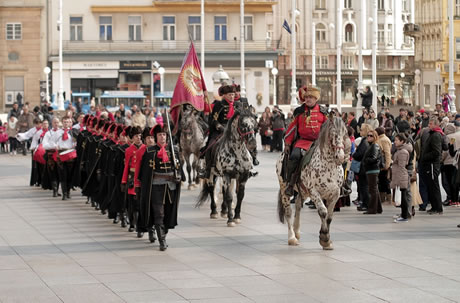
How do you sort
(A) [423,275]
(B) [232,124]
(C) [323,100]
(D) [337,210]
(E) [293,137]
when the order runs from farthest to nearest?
1. (C) [323,100]
2. (D) [337,210]
3. (B) [232,124]
4. (E) [293,137]
5. (A) [423,275]

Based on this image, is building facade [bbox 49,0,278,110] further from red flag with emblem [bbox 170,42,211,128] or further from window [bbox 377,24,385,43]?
Answer: red flag with emblem [bbox 170,42,211,128]

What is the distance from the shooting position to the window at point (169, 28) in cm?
7962

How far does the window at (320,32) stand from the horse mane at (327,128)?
87.3m

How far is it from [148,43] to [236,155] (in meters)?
58.4

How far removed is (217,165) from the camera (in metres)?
21.9

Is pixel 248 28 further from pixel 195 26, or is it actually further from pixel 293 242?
pixel 293 242

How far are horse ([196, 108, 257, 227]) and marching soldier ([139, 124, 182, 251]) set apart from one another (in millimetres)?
2940

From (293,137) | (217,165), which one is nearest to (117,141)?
(217,165)

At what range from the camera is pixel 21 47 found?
78.4 m

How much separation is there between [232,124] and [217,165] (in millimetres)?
1057

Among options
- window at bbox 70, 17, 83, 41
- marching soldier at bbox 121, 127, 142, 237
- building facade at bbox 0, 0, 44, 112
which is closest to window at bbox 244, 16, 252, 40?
window at bbox 70, 17, 83, 41

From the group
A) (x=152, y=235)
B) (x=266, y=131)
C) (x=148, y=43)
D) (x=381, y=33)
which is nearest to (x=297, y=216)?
(x=152, y=235)

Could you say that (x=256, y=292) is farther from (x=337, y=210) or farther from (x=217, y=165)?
(x=337, y=210)

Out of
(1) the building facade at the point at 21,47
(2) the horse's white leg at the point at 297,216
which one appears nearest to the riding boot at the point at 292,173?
(2) the horse's white leg at the point at 297,216
